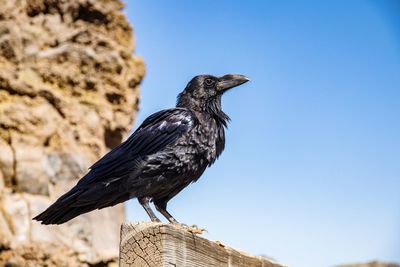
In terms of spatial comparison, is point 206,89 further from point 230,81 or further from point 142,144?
point 142,144

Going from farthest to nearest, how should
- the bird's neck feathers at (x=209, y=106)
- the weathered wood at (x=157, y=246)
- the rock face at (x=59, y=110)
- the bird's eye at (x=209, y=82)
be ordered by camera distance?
1. the rock face at (x=59, y=110)
2. the bird's eye at (x=209, y=82)
3. the bird's neck feathers at (x=209, y=106)
4. the weathered wood at (x=157, y=246)

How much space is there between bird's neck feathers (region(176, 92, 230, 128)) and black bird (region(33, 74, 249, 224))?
0.12 meters

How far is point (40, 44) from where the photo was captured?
8.19m

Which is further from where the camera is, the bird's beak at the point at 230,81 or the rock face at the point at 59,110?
the rock face at the point at 59,110

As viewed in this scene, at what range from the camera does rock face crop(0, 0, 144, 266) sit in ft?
23.0

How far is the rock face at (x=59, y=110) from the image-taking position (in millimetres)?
7004

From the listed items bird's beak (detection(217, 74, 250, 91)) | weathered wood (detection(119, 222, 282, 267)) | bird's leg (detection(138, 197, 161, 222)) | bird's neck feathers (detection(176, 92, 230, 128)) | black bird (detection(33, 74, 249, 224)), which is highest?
bird's beak (detection(217, 74, 250, 91))

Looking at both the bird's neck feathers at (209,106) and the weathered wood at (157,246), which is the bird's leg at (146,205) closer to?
the bird's neck feathers at (209,106)

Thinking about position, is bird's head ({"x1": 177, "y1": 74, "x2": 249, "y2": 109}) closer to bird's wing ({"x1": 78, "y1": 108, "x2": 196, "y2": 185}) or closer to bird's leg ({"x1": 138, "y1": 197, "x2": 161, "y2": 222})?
bird's wing ({"x1": 78, "y1": 108, "x2": 196, "y2": 185})

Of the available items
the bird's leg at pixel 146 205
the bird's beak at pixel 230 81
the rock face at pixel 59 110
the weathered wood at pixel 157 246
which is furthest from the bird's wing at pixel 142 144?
the rock face at pixel 59 110

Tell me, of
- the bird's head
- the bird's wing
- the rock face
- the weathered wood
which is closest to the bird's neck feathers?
the bird's head

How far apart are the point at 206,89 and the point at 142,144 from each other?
0.79 metres

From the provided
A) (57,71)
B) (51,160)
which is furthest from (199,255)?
(57,71)

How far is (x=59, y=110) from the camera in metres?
7.91
